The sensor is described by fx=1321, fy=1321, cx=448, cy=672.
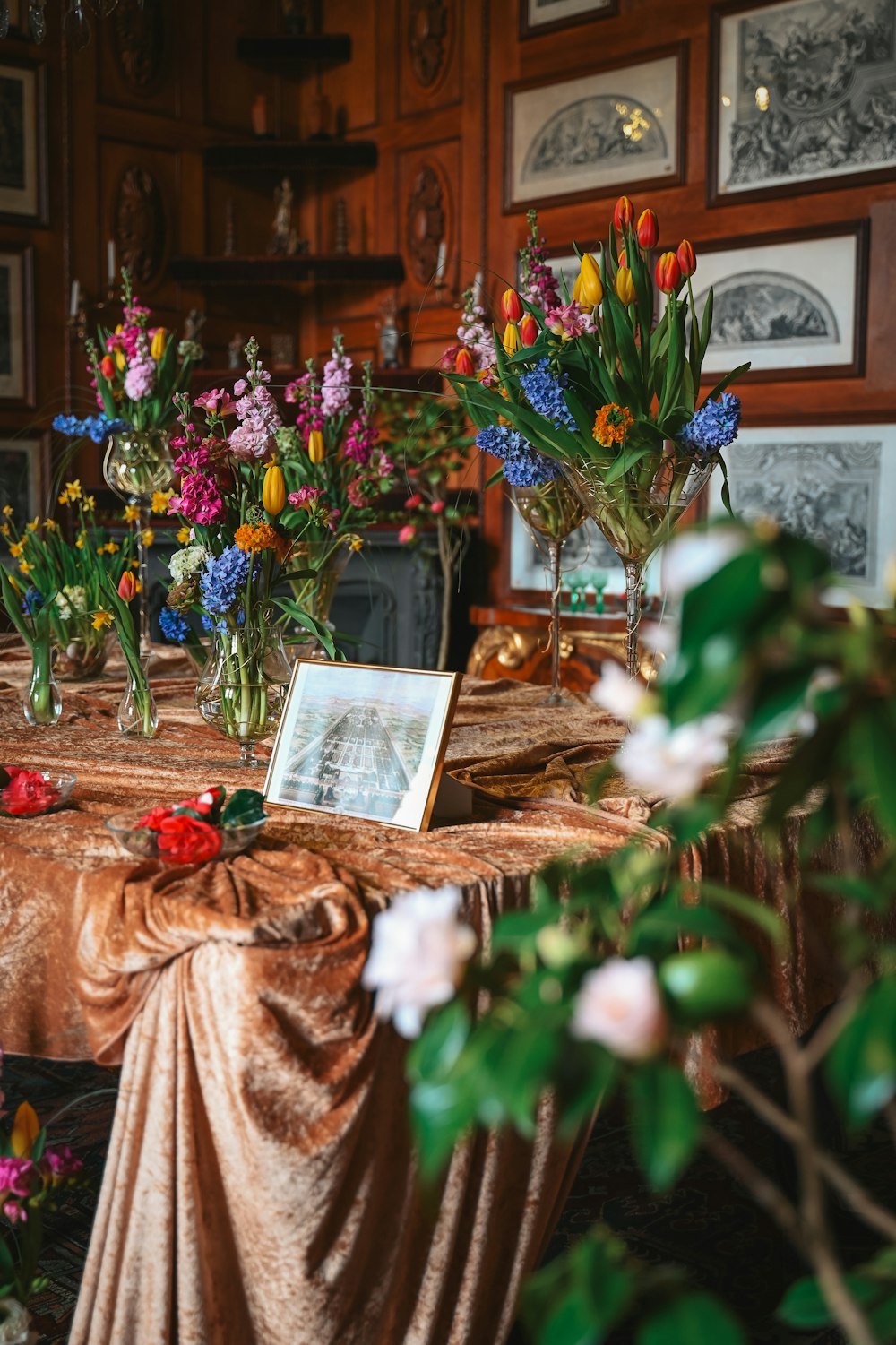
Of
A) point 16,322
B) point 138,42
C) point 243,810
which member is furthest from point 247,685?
point 138,42

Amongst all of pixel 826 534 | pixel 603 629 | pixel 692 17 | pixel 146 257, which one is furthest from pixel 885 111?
pixel 146 257

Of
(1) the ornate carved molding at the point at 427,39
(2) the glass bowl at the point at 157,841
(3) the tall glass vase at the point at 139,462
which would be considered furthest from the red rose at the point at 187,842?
A: (1) the ornate carved molding at the point at 427,39

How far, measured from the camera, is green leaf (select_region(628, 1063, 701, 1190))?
2.02 feet

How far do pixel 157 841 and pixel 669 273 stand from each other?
109 centimetres

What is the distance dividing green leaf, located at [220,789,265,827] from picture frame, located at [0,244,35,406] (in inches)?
172

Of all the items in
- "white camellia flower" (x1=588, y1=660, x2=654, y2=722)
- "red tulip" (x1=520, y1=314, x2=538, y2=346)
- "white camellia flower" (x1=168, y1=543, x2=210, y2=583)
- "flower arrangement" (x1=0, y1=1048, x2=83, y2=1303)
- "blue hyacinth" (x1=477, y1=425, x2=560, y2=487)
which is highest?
"red tulip" (x1=520, y1=314, x2=538, y2=346)

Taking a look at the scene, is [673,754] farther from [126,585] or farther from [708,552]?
[126,585]

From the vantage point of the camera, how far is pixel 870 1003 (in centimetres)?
66

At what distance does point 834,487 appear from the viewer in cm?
443

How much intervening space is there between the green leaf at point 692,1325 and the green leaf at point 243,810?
2.74 ft

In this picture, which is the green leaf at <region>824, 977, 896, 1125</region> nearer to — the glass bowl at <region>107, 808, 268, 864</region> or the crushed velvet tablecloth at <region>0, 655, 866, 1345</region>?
the crushed velvet tablecloth at <region>0, 655, 866, 1345</region>

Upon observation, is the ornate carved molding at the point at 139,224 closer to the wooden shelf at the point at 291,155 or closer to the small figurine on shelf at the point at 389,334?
the wooden shelf at the point at 291,155

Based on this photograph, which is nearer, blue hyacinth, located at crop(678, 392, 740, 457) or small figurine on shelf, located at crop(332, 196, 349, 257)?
blue hyacinth, located at crop(678, 392, 740, 457)

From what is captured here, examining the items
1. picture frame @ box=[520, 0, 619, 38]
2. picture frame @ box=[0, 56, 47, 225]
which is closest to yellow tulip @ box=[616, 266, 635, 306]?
picture frame @ box=[520, 0, 619, 38]
